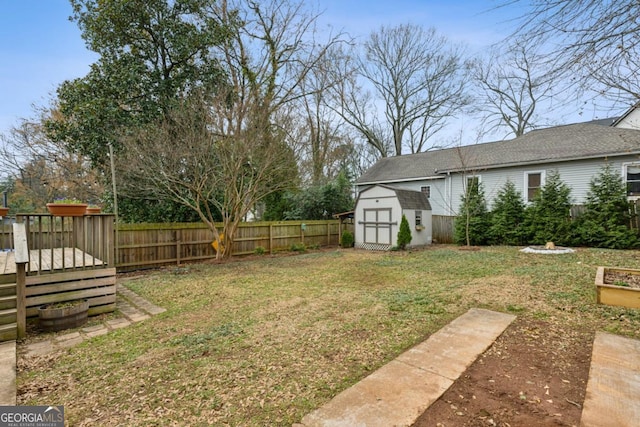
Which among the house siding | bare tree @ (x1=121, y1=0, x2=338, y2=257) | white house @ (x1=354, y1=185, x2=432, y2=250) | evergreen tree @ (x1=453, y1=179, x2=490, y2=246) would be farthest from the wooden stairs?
the house siding

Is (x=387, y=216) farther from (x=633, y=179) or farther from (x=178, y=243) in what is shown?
(x=633, y=179)

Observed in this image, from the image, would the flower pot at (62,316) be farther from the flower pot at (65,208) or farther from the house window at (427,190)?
the house window at (427,190)

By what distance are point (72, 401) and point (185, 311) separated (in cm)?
228

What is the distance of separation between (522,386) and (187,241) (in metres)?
9.45

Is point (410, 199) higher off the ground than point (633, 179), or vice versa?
point (633, 179)

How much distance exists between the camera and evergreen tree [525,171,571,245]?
10.5 meters

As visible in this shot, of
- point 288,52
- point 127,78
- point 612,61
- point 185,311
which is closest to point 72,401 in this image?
point 185,311

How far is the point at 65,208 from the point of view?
5.23 meters

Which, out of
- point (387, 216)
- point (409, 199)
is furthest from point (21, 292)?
point (409, 199)

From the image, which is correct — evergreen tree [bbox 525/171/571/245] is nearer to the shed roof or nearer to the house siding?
the house siding

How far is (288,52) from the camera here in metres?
14.1

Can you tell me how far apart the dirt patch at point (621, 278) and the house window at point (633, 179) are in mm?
7404

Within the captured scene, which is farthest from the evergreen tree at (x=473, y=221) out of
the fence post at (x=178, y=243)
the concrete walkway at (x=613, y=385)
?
the fence post at (x=178, y=243)

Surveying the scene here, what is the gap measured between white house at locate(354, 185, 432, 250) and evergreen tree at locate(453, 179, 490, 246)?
4.22 feet
